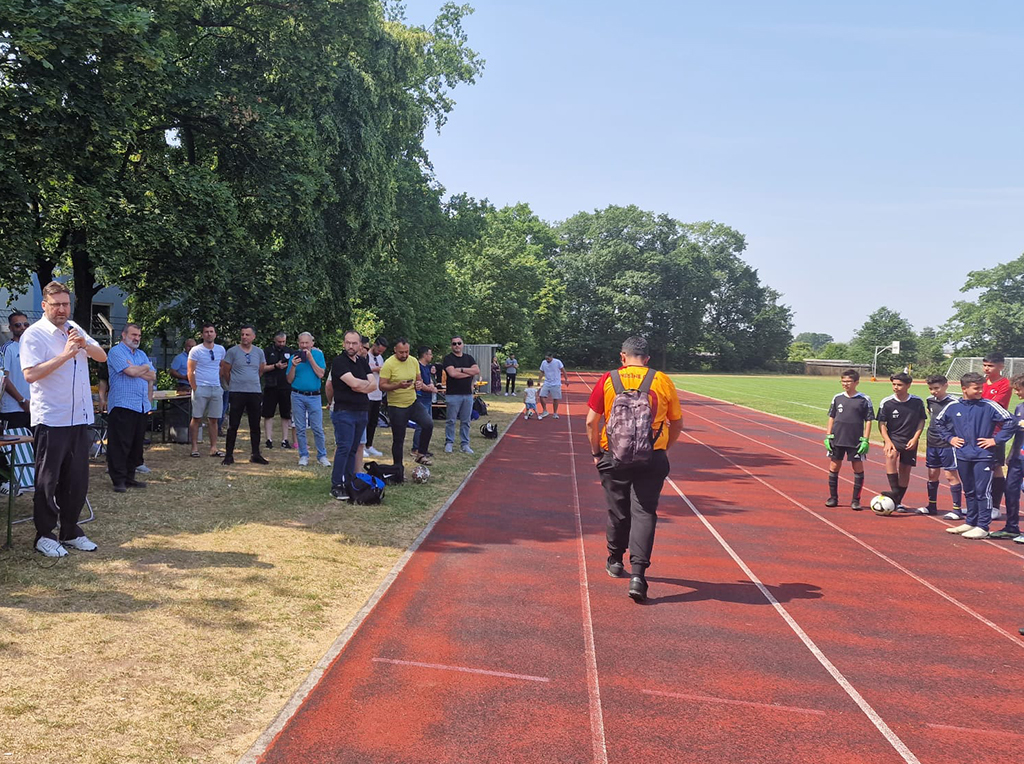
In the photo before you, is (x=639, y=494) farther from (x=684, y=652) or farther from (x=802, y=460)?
(x=802, y=460)

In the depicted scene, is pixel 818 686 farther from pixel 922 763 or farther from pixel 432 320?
pixel 432 320

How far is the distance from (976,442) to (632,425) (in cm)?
517

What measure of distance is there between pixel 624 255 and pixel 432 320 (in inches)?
2394

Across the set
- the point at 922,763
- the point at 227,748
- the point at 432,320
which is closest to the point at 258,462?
the point at 227,748

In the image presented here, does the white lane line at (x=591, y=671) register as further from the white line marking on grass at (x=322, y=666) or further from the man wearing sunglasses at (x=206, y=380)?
the man wearing sunglasses at (x=206, y=380)

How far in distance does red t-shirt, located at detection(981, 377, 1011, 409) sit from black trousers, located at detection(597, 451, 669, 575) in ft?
22.8

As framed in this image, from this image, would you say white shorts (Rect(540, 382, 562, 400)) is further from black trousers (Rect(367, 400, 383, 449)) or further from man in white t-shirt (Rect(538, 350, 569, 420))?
black trousers (Rect(367, 400, 383, 449))

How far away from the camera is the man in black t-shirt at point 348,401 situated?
9312 mm

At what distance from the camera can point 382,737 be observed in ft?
12.8

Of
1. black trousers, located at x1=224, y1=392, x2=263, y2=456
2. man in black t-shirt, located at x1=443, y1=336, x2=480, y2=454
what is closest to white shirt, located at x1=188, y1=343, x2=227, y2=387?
black trousers, located at x1=224, y1=392, x2=263, y2=456

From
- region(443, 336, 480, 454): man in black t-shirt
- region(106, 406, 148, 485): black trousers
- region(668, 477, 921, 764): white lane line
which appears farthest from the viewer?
region(443, 336, 480, 454): man in black t-shirt

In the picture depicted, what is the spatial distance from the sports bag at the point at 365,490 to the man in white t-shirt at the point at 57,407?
3.21 m

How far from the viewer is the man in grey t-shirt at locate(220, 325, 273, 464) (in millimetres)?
11492

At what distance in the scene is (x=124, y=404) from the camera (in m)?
9.37
